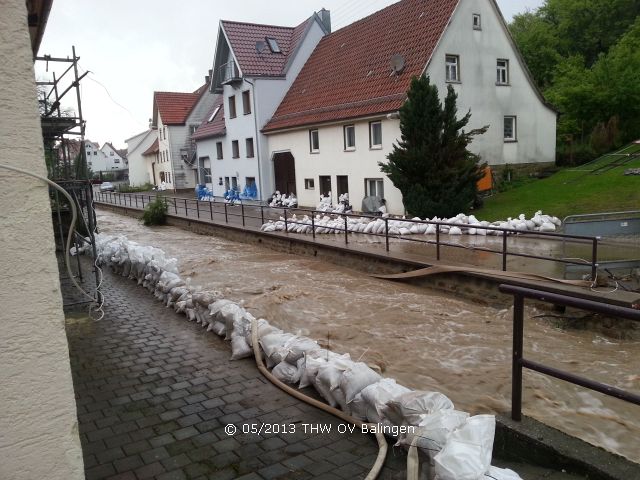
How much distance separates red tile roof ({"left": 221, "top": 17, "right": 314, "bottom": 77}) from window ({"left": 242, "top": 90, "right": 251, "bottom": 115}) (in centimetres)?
A: 129

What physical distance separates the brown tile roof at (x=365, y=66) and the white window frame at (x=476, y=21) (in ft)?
4.03

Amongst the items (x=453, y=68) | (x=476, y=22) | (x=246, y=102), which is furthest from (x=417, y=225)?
Result: (x=246, y=102)

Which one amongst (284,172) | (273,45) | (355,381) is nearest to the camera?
(355,381)

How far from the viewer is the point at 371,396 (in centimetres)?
384

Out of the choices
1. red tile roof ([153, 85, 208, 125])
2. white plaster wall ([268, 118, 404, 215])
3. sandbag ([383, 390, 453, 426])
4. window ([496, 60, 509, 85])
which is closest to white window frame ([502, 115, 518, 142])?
window ([496, 60, 509, 85])

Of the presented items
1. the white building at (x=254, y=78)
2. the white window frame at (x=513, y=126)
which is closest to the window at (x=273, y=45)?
the white building at (x=254, y=78)

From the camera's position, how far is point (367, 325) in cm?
805

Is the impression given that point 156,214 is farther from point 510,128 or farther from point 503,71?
point 503,71

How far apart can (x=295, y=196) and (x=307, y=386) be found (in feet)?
72.2

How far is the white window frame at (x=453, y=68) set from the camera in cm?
1967

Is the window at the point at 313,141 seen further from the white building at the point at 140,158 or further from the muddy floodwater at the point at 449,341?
the white building at the point at 140,158

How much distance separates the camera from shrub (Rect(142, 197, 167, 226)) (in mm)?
23656

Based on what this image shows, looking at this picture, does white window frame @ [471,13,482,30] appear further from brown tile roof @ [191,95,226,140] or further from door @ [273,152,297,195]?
brown tile roof @ [191,95,226,140]

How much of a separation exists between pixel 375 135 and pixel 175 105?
32326mm
